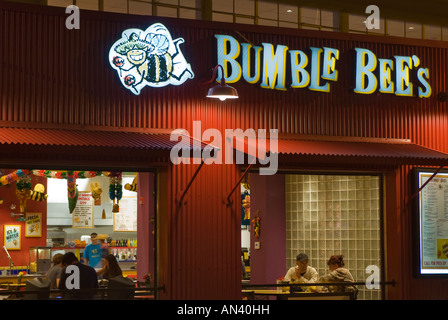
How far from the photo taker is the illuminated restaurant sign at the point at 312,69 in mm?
12336

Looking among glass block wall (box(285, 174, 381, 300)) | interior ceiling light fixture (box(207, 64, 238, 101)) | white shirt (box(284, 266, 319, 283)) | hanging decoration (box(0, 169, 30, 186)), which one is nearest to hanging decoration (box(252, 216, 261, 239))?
glass block wall (box(285, 174, 381, 300))

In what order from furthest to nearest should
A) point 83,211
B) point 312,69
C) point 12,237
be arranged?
point 83,211 < point 12,237 < point 312,69

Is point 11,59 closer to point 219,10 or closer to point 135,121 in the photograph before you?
point 135,121

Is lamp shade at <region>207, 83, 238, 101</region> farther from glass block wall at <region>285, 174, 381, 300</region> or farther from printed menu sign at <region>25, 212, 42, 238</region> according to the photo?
printed menu sign at <region>25, 212, 42, 238</region>

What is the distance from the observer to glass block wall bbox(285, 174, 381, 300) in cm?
1480

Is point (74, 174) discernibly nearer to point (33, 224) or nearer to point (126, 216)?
point (126, 216)

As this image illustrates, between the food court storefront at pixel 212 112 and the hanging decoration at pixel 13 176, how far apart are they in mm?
4886

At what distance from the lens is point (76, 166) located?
37.2ft

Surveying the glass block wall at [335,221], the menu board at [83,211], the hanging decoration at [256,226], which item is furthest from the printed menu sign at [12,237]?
the glass block wall at [335,221]

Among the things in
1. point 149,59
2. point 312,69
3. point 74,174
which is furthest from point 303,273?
point 74,174

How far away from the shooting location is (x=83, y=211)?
68.8 feet

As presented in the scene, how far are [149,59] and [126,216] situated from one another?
9.57m

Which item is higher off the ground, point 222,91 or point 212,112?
point 222,91

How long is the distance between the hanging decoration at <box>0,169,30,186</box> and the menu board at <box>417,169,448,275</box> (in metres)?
8.36
